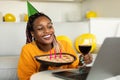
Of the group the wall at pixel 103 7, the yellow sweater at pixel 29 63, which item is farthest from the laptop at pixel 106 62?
the wall at pixel 103 7

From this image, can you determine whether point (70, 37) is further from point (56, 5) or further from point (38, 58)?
point (38, 58)

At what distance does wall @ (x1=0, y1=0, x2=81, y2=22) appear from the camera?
345 cm

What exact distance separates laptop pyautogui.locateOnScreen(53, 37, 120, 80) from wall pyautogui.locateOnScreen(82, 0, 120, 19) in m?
2.21

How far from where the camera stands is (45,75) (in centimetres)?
103

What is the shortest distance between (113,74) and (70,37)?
1.82m

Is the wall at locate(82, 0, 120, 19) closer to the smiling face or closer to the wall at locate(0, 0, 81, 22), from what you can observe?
the wall at locate(0, 0, 81, 22)

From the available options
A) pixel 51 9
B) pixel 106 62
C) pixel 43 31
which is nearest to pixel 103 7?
pixel 51 9

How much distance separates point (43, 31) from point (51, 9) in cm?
231

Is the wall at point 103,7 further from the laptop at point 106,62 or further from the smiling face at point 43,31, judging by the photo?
the laptop at point 106,62

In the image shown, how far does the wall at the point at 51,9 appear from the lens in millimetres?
3451

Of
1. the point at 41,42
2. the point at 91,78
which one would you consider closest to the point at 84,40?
the point at 41,42

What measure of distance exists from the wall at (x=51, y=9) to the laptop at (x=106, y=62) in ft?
8.73

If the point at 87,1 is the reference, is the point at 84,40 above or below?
below

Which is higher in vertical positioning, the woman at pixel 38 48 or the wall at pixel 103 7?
the wall at pixel 103 7
